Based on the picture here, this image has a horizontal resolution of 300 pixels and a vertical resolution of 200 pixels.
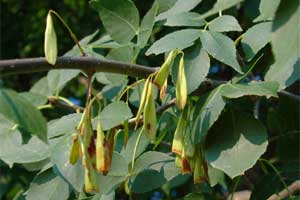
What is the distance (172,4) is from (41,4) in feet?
4.40

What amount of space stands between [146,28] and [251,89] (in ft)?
0.89

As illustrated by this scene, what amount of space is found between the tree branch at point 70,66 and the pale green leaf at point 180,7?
0.12 metres

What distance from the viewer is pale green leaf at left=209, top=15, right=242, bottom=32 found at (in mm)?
875

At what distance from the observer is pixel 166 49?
0.85m

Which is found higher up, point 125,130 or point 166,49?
point 166,49

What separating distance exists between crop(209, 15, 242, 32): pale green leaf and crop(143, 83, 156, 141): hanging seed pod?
148 mm

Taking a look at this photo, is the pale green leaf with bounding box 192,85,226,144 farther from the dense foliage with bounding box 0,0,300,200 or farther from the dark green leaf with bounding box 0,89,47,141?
the dark green leaf with bounding box 0,89,47,141

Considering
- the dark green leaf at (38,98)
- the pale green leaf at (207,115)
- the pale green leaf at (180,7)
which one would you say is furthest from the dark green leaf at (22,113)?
the dark green leaf at (38,98)

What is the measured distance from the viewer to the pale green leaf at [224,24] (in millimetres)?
875

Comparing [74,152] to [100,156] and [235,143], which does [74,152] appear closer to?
[100,156]

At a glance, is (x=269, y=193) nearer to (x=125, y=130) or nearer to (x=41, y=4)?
(x=125, y=130)

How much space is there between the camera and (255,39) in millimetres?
873

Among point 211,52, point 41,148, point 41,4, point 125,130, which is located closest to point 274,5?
point 211,52

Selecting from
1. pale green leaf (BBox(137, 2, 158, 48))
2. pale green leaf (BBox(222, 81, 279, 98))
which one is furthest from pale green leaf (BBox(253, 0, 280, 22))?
pale green leaf (BBox(137, 2, 158, 48))
